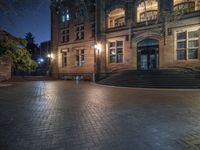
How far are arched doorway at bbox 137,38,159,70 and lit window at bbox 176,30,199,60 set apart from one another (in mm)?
2185

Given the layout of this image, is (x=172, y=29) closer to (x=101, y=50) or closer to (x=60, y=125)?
(x=101, y=50)

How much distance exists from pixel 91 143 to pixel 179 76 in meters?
13.3

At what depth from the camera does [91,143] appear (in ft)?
11.8

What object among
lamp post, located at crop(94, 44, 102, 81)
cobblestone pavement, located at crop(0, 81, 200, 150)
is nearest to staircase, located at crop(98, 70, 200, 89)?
lamp post, located at crop(94, 44, 102, 81)

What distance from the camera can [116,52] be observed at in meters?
21.2

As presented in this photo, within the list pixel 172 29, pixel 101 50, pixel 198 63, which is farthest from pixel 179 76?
pixel 101 50

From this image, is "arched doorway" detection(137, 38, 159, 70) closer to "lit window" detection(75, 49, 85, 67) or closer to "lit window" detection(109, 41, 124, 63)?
"lit window" detection(109, 41, 124, 63)

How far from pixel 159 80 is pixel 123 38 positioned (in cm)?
803

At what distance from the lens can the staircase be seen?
1359 centimetres

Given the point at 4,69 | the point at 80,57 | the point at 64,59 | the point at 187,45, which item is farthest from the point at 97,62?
the point at 4,69

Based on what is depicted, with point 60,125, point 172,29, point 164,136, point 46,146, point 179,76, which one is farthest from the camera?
point 172,29

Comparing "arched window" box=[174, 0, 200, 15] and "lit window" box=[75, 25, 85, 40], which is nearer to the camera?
"arched window" box=[174, 0, 200, 15]

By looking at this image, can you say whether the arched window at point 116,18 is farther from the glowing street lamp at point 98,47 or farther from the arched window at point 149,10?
the glowing street lamp at point 98,47

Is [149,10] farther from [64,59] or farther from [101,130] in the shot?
[101,130]
